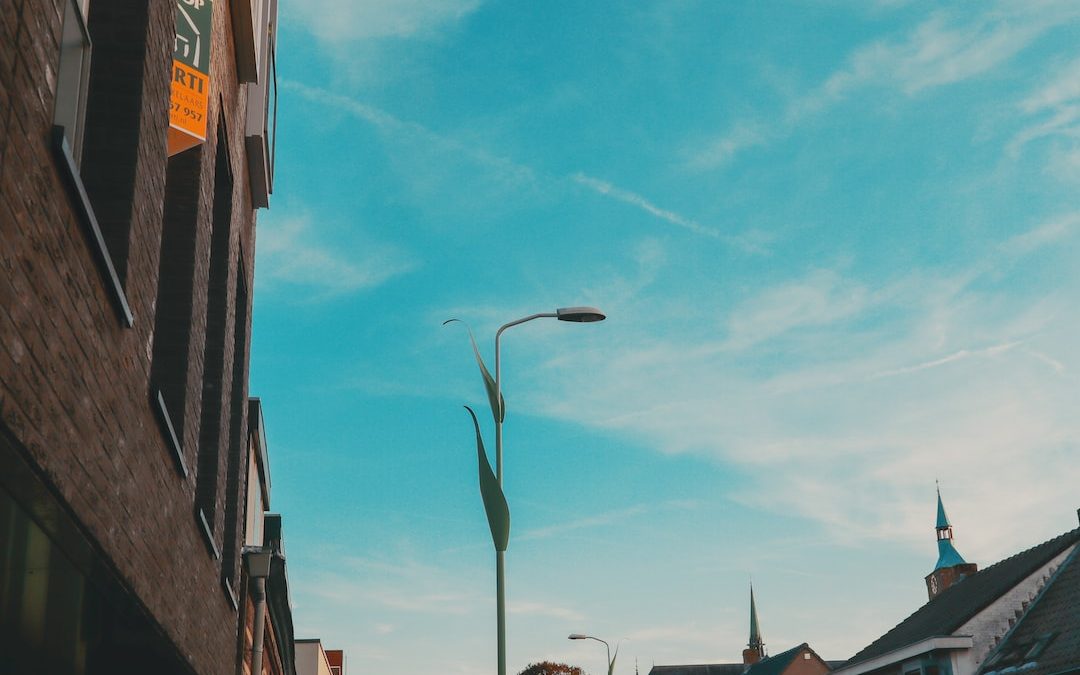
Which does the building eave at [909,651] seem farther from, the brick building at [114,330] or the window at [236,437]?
the brick building at [114,330]

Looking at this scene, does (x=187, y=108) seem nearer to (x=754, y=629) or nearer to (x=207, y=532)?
(x=207, y=532)

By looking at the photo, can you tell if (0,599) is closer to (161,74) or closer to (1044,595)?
(161,74)

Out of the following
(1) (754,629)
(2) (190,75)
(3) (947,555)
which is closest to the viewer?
(2) (190,75)

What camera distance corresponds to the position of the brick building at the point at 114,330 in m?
4.13

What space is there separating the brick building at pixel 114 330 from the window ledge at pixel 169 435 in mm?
16

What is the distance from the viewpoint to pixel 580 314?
1473 centimetres

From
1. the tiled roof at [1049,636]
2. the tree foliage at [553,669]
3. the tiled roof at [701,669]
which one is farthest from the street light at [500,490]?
the tiled roof at [701,669]

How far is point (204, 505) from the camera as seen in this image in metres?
10.1

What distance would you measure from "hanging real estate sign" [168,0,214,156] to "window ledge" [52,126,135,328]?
2.66m

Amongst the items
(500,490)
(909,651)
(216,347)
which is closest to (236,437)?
(216,347)

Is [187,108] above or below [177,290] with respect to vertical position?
above

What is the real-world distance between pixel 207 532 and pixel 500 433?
190 inches

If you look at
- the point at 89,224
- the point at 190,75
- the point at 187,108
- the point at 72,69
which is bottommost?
the point at 89,224

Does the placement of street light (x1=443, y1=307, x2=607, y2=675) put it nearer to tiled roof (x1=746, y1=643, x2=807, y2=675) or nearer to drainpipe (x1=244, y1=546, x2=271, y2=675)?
drainpipe (x1=244, y1=546, x2=271, y2=675)
